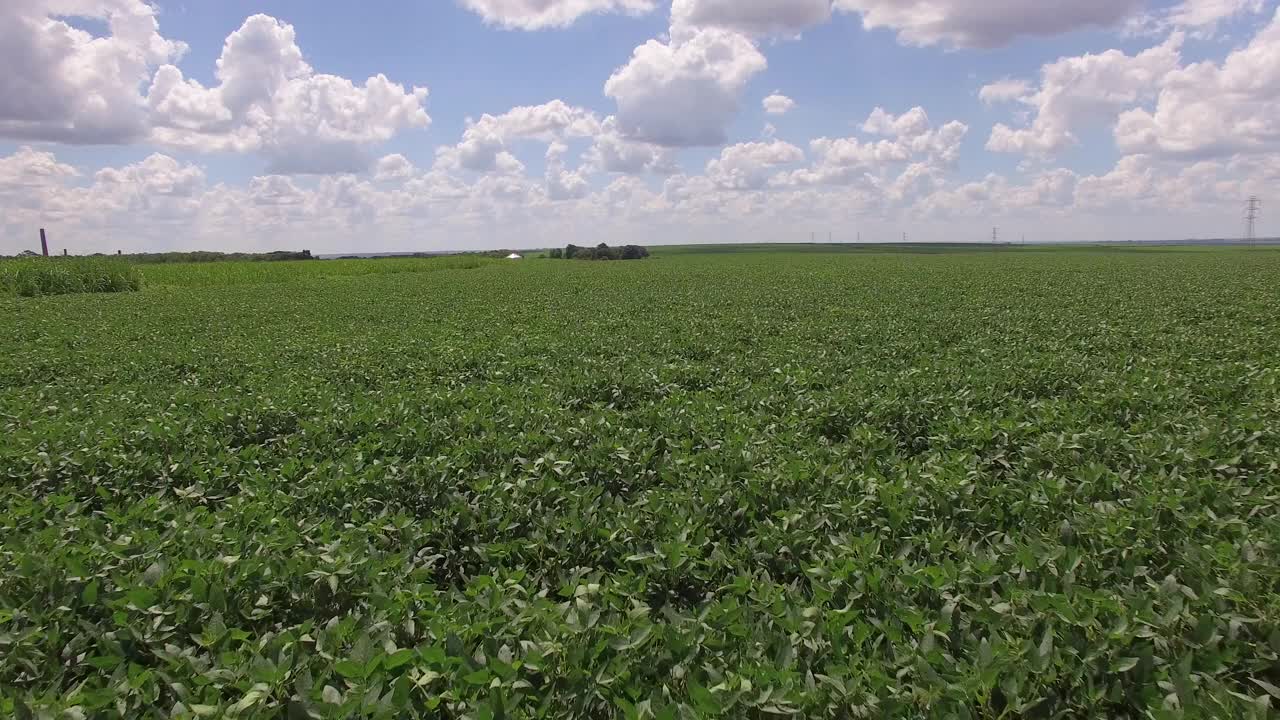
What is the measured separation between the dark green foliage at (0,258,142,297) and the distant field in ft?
93.2

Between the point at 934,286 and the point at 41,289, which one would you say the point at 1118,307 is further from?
the point at 41,289

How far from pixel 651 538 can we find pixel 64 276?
42181 millimetres

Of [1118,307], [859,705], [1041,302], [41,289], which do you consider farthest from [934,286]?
[41,289]

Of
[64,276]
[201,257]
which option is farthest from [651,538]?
[201,257]

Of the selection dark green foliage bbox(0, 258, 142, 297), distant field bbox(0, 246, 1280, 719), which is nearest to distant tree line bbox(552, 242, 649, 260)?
dark green foliage bbox(0, 258, 142, 297)

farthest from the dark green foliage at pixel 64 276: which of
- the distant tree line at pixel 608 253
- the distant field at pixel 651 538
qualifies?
the distant tree line at pixel 608 253

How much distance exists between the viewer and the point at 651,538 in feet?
16.2

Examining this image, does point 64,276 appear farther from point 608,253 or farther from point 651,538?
point 608,253

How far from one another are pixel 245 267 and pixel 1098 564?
57541 millimetres

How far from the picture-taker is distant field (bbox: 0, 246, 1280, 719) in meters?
2.98

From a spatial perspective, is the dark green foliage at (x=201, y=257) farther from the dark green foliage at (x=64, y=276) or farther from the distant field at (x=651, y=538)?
the distant field at (x=651, y=538)

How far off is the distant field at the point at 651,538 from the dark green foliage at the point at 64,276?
2841 cm

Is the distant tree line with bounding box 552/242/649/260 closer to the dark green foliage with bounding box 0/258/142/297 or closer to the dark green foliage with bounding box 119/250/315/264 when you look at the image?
the dark green foliage with bounding box 119/250/315/264

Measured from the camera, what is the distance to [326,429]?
298 inches
